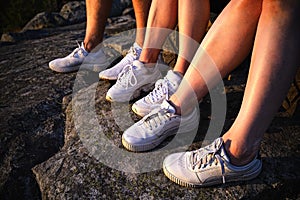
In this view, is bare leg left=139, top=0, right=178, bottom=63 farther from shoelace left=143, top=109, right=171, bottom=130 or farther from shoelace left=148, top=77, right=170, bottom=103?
shoelace left=143, top=109, right=171, bottom=130

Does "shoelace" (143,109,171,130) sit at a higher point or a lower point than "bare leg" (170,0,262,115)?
lower

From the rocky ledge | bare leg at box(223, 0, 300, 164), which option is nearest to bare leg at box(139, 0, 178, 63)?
the rocky ledge

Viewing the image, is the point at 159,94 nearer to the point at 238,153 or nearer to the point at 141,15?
the point at 238,153

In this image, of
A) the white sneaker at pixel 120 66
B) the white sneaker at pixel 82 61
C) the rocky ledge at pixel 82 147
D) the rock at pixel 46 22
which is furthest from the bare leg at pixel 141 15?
the rock at pixel 46 22

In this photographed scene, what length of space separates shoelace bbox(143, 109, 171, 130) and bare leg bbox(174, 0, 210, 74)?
265mm

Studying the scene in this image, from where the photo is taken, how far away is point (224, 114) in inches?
77.3

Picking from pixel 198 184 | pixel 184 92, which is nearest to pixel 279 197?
pixel 198 184

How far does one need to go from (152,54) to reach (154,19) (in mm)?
186

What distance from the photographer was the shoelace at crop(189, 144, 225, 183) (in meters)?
1.47

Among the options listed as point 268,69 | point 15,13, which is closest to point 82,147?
point 268,69

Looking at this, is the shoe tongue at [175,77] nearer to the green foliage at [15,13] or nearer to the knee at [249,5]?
the knee at [249,5]

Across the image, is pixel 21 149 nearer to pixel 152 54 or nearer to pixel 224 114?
pixel 152 54

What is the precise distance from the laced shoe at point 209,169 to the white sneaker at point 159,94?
0.39 m

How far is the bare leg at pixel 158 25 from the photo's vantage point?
78.3 inches
